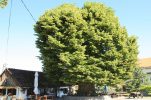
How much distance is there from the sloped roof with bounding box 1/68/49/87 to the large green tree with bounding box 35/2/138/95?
4.86 metres

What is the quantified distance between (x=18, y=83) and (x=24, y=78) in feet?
8.53

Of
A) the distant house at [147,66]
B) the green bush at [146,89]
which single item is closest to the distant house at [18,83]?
the green bush at [146,89]

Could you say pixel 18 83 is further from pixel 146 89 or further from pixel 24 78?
pixel 146 89

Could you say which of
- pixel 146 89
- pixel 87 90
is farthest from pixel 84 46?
pixel 146 89

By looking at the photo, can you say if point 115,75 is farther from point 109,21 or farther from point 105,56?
point 109,21

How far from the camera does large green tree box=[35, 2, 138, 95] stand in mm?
37750

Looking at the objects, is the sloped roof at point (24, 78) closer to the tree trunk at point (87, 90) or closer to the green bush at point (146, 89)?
the tree trunk at point (87, 90)

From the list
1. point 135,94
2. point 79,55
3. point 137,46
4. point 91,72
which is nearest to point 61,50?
point 79,55

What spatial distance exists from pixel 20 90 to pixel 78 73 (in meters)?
11.7

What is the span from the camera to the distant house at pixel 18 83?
43925mm

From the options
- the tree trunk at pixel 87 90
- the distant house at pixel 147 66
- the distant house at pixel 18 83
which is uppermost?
the distant house at pixel 147 66

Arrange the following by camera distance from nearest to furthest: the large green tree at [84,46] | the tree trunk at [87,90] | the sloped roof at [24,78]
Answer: the large green tree at [84,46] < the tree trunk at [87,90] < the sloped roof at [24,78]

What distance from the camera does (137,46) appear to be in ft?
149

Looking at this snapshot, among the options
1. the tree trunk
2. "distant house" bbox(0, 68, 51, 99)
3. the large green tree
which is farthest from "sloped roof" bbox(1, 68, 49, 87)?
the tree trunk
